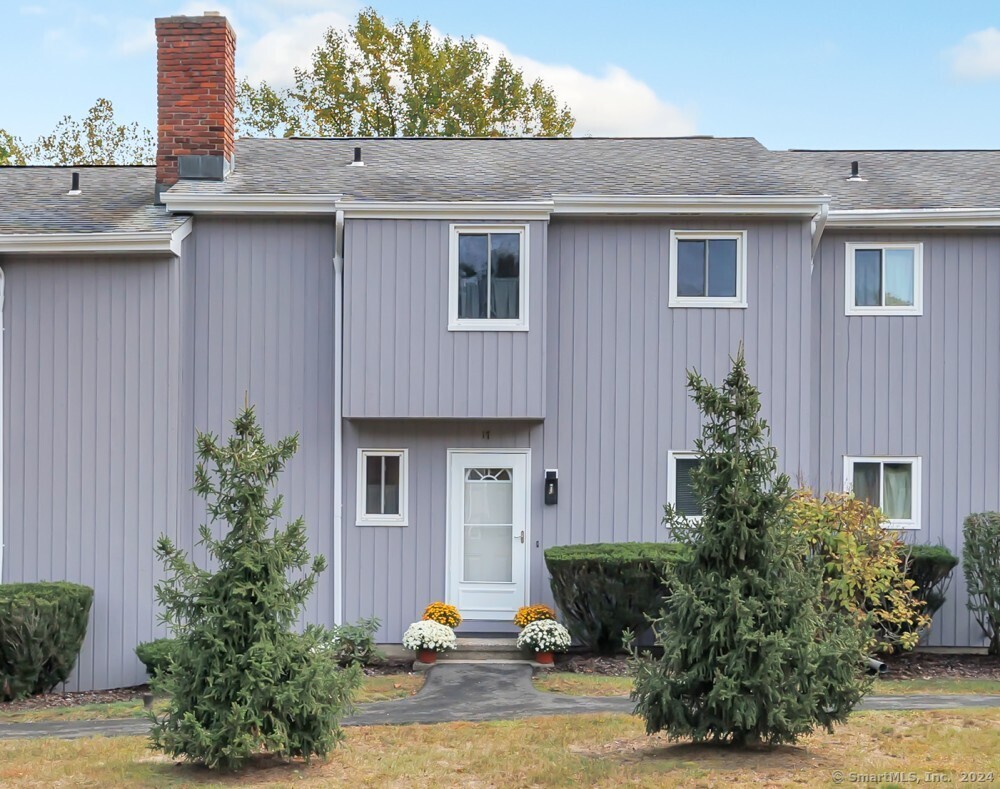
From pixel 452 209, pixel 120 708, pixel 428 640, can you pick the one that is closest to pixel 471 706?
pixel 428 640

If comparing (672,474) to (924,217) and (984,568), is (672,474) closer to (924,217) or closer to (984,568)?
(984,568)

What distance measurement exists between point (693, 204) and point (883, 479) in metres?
4.19

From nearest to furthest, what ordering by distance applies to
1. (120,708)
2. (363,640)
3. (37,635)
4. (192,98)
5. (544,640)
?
(120,708) → (37,635) → (544,640) → (363,640) → (192,98)

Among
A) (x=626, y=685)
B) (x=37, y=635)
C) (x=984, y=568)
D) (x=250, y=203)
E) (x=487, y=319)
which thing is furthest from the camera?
(x=250, y=203)

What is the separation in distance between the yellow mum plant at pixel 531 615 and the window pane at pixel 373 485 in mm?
2093

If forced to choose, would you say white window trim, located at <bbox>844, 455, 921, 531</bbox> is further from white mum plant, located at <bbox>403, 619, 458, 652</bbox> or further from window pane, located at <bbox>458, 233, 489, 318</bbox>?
white mum plant, located at <bbox>403, 619, 458, 652</bbox>

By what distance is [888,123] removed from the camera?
90.2 feet

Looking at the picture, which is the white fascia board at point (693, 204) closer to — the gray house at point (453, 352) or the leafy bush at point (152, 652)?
the gray house at point (453, 352)

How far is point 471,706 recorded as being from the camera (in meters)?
11.2

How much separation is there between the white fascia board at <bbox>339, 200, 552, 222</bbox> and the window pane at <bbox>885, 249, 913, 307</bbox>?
4440mm

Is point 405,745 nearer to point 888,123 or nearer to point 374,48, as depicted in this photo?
point 888,123

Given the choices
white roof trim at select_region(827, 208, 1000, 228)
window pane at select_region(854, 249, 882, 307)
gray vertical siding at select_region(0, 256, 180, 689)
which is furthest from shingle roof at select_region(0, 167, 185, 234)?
window pane at select_region(854, 249, 882, 307)

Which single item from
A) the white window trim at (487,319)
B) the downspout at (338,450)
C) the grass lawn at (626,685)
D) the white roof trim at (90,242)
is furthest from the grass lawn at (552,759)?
the white roof trim at (90,242)

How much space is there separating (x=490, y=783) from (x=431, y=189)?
8152 mm
